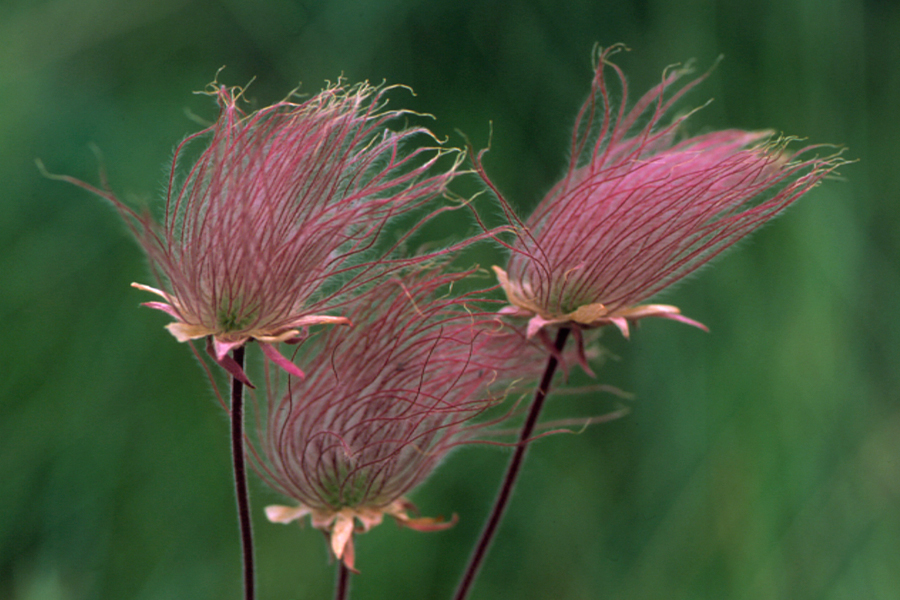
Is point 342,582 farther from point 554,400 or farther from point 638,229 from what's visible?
point 554,400

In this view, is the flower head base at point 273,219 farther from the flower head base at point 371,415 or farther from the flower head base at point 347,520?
the flower head base at point 347,520

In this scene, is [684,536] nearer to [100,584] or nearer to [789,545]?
[789,545]

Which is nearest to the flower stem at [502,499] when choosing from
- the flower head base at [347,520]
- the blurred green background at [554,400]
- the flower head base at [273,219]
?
the flower head base at [347,520]

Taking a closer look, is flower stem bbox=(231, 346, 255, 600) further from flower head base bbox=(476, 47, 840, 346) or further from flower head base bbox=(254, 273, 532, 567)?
flower head base bbox=(476, 47, 840, 346)

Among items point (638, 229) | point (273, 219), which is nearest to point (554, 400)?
point (638, 229)

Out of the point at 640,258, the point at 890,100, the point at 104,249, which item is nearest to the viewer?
the point at 640,258

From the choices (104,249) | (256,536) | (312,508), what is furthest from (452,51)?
(312,508)
